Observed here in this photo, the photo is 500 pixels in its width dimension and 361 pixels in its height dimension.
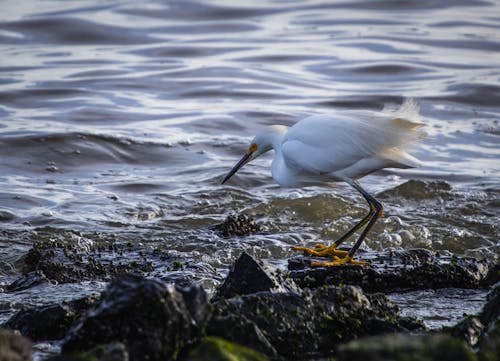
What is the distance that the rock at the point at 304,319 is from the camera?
401 centimetres

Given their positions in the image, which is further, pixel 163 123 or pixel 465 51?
pixel 465 51

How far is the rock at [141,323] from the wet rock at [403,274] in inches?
70.9

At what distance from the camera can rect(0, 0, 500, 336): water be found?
7621mm

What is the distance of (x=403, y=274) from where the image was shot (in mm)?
5492

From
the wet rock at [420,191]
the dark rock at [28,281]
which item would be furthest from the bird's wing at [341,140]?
the wet rock at [420,191]

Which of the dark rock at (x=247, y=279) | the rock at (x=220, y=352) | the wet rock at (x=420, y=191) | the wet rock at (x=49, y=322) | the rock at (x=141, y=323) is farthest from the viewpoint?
the wet rock at (x=420, y=191)

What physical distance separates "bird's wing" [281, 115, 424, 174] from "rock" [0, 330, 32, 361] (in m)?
3.41

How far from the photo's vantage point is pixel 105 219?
7.79m

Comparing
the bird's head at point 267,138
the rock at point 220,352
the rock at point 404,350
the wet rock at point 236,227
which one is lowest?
the wet rock at point 236,227

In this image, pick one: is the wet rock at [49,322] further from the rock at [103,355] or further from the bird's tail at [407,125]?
the bird's tail at [407,125]

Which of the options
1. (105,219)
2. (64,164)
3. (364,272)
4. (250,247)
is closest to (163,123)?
(64,164)

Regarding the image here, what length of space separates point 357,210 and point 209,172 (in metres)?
2.01

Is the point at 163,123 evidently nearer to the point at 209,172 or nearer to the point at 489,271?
the point at 209,172

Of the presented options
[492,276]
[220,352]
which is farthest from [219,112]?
[220,352]
